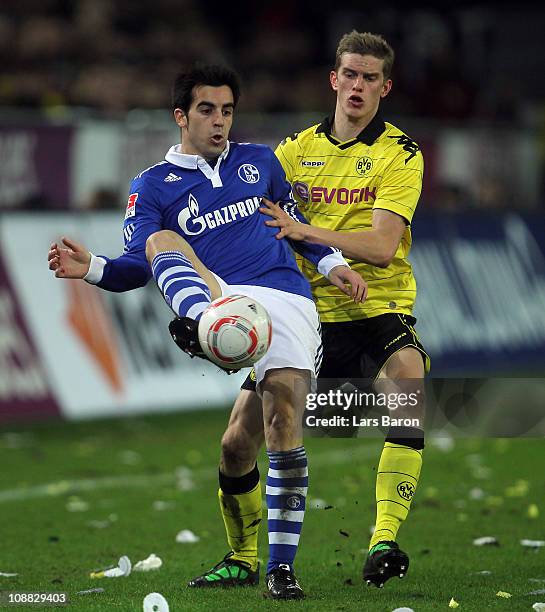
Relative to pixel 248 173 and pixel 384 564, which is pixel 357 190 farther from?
pixel 384 564

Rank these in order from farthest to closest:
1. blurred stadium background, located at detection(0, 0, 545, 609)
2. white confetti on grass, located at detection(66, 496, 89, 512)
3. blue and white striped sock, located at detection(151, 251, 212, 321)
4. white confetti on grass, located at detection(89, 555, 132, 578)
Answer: blurred stadium background, located at detection(0, 0, 545, 609) → white confetti on grass, located at detection(66, 496, 89, 512) → white confetti on grass, located at detection(89, 555, 132, 578) → blue and white striped sock, located at detection(151, 251, 212, 321)

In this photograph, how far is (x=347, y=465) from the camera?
11.5m

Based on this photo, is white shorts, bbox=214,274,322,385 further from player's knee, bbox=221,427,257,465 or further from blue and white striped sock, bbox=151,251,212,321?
player's knee, bbox=221,427,257,465

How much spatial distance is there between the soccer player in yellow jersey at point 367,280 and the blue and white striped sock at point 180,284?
1.72ft

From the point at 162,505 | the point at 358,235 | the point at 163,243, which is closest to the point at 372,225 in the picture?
the point at 358,235

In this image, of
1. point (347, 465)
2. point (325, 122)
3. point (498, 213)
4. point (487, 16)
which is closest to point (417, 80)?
point (487, 16)

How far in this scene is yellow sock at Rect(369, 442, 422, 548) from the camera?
6824mm

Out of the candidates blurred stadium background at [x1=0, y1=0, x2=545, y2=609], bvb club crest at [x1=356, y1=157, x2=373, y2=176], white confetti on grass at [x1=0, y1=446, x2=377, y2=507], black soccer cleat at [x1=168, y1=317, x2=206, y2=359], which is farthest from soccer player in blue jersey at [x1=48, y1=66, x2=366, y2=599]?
white confetti on grass at [x1=0, y1=446, x2=377, y2=507]

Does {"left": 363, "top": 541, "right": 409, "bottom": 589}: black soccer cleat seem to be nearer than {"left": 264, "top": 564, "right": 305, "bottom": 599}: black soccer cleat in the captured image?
No

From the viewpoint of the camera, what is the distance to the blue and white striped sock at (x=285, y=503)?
20.9 feet

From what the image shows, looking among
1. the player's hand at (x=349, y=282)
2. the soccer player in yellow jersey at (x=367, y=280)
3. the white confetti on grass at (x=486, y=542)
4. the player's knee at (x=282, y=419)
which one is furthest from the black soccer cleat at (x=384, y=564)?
the white confetti on grass at (x=486, y=542)

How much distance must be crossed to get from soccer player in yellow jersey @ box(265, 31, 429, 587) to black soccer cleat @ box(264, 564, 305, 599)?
0.65m

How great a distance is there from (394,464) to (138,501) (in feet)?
10.8

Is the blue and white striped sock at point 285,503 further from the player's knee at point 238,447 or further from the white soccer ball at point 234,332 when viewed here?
the white soccer ball at point 234,332
